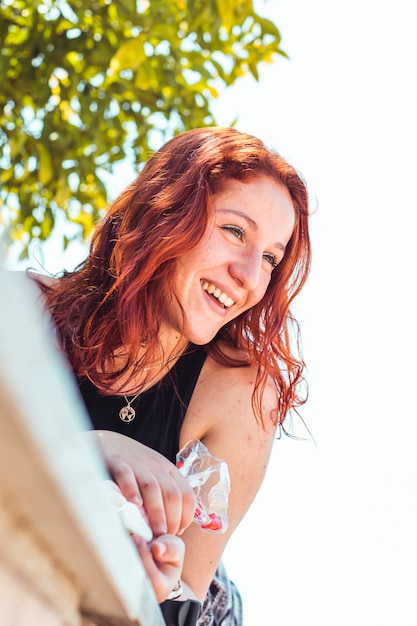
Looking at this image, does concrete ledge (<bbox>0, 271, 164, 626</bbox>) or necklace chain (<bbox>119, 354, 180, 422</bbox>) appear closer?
concrete ledge (<bbox>0, 271, 164, 626</bbox>)

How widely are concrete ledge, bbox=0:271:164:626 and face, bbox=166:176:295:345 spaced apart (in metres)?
1.75

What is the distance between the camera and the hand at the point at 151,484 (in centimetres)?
118

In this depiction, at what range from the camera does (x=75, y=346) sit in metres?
2.47

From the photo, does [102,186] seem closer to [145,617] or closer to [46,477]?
[145,617]

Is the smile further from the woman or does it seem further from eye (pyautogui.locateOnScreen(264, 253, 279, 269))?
eye (pyautogui.locateOnScreen(264, 253, 279, 269))

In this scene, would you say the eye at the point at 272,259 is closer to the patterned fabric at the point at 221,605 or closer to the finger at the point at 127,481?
the patterned fabric at the point at 221,605

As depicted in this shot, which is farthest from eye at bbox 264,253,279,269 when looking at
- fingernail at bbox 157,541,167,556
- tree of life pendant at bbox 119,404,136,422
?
fingernail at bbox 157,541,167,556

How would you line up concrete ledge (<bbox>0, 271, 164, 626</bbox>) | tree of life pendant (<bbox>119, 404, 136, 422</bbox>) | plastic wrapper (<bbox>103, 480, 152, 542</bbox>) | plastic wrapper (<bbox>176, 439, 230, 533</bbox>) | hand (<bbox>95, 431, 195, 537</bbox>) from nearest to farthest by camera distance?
concrete ledge (<bbox>0, 271, 164, 626</bbox>) → plastic wrapper (<bbox>103, 480, 152, 542</bbox>) → hand (<bbox>95, 431, 195, 537</bbox>) → plastic wrapper (<bbox>176, 439, 230, 533</bbox>) → tree of life pendant (<bbox>119, 404, 136, 422</bbox>)

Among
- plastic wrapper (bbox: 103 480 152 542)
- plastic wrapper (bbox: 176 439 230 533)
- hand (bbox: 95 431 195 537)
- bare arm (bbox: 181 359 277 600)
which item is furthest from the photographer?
bare arm (bbox: 181 359 277 600)

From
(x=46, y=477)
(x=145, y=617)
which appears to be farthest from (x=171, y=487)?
(x=46, y=477)

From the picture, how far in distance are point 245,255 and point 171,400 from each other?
0.47m

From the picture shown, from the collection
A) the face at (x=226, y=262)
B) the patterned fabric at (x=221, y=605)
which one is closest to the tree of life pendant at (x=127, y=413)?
the face at (x=226, y=262)

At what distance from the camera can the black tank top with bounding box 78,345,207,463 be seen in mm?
2498

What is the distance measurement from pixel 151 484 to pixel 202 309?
4.12 ft
